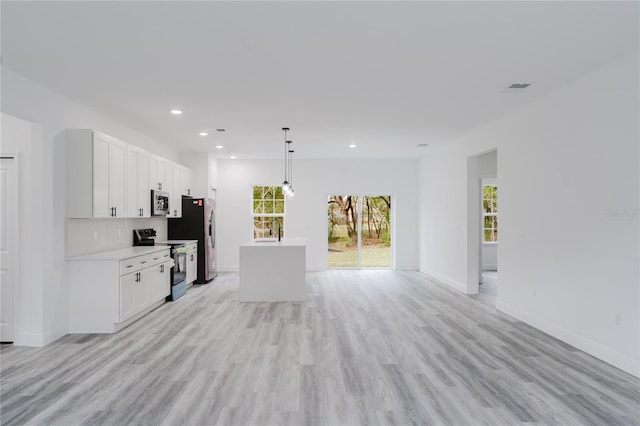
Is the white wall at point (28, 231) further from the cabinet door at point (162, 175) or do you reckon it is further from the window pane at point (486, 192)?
the window pane at point (486, 192)

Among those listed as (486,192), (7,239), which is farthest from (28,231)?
(486,192)

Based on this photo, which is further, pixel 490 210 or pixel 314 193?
pixel 490 210

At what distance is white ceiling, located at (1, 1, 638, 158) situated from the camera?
2.48 metres

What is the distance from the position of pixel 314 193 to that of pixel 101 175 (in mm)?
5290

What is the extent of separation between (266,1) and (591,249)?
3741 mm

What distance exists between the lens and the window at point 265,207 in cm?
911

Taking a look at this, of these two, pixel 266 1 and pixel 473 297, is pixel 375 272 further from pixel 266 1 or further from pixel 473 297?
pixel 266 1

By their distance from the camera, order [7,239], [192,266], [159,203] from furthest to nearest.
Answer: [192,266] < [159,203] < [7,239]

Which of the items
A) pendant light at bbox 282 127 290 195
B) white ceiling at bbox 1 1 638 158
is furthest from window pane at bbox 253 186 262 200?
white ceiling at bbox 1 1 638 158

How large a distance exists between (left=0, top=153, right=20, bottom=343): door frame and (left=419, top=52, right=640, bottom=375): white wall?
235 inches

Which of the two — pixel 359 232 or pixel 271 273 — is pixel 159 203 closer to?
pixel 271 273

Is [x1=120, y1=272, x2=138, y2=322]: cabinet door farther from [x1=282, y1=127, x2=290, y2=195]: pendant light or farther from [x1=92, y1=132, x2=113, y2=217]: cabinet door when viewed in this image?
[x1=282, y1=127, x2=290, y2=195]: pendant light

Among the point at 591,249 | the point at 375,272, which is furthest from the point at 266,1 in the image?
the point at 375,272

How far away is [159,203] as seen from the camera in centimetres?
595
